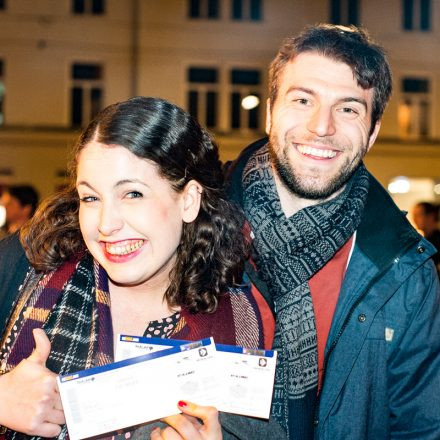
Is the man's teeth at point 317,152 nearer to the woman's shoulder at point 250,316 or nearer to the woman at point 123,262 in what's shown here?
the woman at point 123,262

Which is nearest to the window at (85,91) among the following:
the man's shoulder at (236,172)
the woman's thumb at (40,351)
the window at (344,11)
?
the window at (344,11)

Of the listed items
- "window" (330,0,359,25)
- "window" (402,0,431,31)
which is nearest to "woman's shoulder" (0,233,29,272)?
"window" (330,0,359,25)

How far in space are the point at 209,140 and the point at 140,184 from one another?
1.57 feet

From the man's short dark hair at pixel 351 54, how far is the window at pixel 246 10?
51.0ft

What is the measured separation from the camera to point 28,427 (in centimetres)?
204

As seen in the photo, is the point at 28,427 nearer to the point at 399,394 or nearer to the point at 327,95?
the point at 399,394

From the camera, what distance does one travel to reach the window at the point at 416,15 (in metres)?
18.4

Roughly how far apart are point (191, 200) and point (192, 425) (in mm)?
836

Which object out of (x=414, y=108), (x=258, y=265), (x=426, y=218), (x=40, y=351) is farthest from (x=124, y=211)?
(x=414, y=108)

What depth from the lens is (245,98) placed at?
707 inches

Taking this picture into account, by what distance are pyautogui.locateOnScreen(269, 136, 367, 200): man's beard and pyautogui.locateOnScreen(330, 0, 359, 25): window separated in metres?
16.3

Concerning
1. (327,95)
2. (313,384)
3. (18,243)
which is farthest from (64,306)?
(327,95)

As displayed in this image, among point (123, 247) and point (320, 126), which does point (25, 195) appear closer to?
point (320, 126)

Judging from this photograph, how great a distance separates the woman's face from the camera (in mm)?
2184
